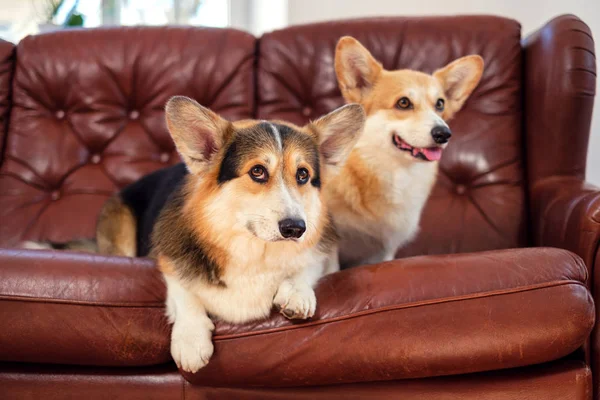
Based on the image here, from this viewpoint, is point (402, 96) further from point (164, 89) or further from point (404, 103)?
point (164, 89)

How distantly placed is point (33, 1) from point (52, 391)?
104 inches

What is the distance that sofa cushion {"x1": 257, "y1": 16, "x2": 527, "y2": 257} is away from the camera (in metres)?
2.11

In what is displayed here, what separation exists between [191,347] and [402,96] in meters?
1.05

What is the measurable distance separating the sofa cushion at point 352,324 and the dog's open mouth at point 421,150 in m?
0.49

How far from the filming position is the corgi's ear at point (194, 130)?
1319 millimetres

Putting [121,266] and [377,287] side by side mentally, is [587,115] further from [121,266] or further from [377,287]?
[121,266]

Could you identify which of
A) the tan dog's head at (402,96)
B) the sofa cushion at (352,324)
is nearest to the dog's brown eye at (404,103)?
the tan dog's head at (402,96)

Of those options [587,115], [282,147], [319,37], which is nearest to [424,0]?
[319,37]

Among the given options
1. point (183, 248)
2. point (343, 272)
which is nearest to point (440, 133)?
point (343, 272)

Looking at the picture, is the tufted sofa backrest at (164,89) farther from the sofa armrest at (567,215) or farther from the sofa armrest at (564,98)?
the sofa armrest at (567,215)

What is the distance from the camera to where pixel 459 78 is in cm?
196

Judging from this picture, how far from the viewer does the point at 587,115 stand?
6.40ft

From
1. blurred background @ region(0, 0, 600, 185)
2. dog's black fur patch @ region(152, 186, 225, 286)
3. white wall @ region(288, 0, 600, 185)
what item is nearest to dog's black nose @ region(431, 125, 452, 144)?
dog's black fur patch @ region(152, 186, 225, 286)

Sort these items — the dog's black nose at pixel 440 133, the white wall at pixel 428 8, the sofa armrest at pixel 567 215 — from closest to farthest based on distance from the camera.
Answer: the sofa armrest at pixel 567 215
the dog's black nose at pixel 440 133
the white wall at pixel 428 8
